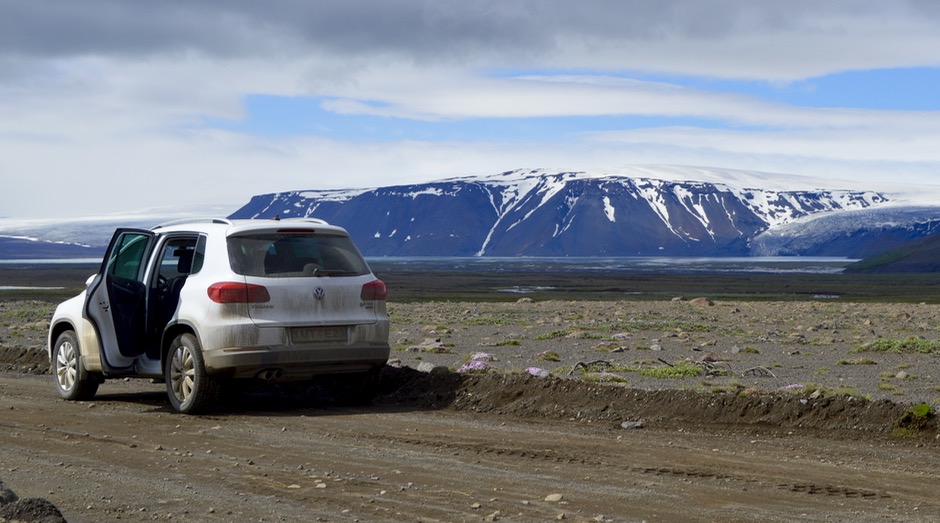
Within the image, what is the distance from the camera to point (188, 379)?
45.7 ft

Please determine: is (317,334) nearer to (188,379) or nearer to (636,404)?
(188,379)

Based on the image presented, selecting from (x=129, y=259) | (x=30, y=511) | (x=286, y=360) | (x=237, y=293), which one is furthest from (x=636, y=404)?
(x=30, y=511)

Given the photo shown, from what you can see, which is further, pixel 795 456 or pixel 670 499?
pixel 795 456

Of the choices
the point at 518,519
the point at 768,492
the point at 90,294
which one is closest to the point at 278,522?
the point at 518,519

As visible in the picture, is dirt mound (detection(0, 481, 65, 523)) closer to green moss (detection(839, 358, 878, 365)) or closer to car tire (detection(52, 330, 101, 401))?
car tire (detection(52, 330, 101, 401))

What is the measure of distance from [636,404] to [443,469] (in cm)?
446

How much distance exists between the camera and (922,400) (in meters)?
14.9

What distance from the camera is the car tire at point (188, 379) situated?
13.7 metres

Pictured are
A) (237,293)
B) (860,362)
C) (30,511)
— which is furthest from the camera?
(860,362)

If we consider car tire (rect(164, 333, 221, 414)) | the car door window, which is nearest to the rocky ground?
the car door window

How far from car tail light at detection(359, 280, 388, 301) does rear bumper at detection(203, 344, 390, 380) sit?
0.58 m

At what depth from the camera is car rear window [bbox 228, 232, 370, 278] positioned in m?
13.9

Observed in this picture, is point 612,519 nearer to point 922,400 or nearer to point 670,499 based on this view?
point 670,499

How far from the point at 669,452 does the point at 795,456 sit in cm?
111
